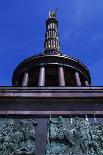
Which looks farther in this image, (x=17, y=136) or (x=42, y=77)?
(x=42, y=77)

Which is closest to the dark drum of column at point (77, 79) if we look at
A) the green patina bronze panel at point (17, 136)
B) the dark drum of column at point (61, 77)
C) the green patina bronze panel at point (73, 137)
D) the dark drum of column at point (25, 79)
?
the dark drum of column at point (61, 77)

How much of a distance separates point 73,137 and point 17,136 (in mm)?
2012

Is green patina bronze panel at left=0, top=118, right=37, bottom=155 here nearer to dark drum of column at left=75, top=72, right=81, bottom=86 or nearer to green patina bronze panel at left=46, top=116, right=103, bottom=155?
green patina bronze panel at left=46, top=116, right=103, bottom=155

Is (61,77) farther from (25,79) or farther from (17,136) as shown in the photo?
(17,136)

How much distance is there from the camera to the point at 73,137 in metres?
16.0

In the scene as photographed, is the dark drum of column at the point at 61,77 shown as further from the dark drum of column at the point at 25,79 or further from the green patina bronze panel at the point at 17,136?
the green patina bronze panel at the point at 17,136

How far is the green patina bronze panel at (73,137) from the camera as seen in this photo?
611 inches

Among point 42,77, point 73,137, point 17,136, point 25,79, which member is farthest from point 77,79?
point 17,136

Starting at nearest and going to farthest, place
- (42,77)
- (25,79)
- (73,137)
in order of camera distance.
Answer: (73,137) → (42,77) → (25,79)

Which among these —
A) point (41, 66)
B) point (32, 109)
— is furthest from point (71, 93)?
point (41, 66)

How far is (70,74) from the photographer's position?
1125 inches

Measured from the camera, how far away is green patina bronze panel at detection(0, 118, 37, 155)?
50.8 ft

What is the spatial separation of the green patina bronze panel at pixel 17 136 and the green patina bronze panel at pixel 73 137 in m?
0.64

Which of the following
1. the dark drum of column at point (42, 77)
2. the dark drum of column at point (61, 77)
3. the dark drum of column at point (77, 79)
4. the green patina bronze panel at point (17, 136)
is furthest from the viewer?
the dark drum of column at point (77, 79)
